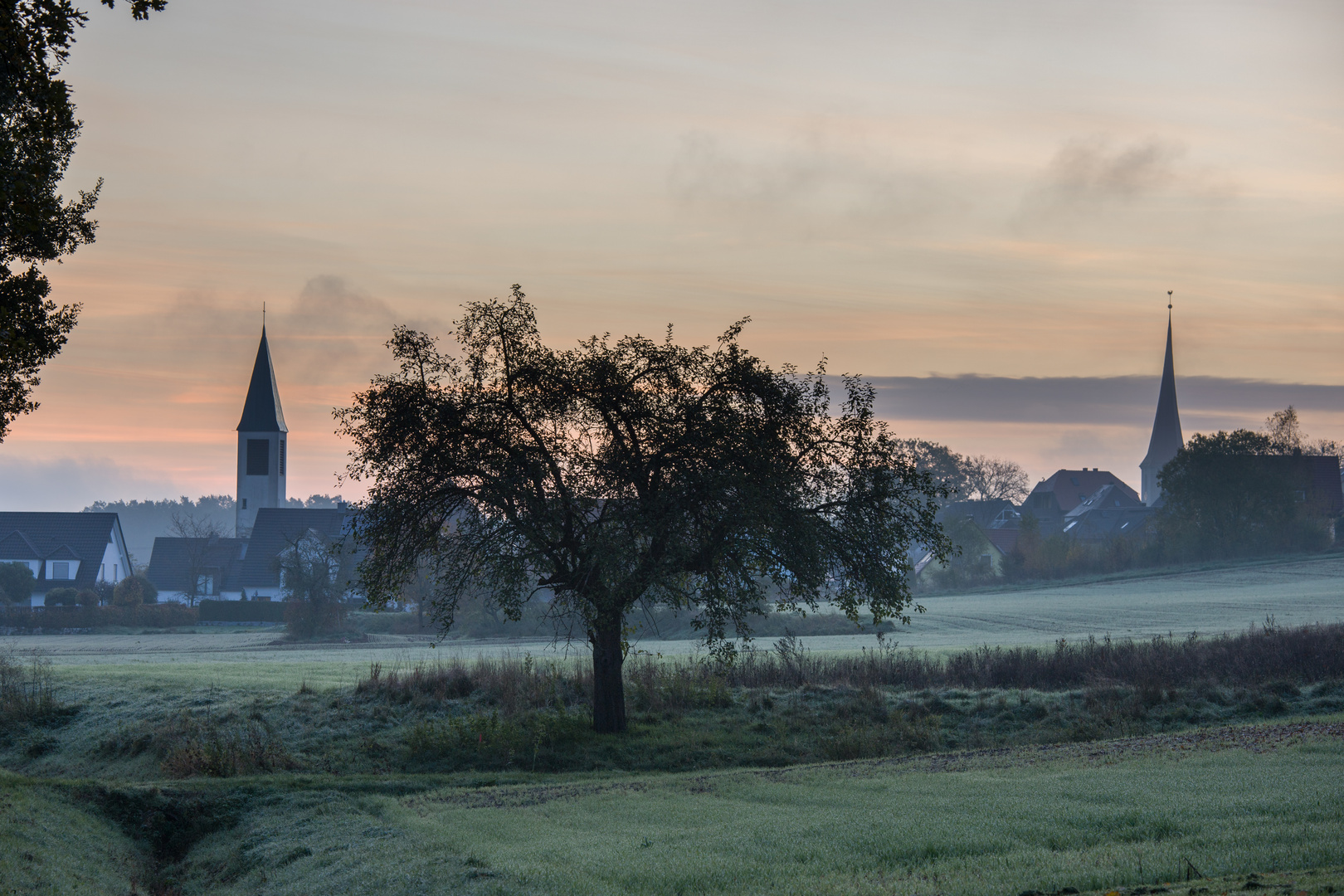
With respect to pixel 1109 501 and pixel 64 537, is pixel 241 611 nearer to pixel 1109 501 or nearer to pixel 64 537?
pixel 64 537

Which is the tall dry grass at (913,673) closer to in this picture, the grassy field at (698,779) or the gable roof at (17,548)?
the grassy field at (698,779)

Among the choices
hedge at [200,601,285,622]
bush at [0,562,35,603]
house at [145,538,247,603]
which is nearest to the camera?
hedge at [200,601,285,622]

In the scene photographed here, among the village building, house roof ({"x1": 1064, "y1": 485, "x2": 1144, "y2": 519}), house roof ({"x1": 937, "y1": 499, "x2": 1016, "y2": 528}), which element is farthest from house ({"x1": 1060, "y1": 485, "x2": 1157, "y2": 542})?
the village building

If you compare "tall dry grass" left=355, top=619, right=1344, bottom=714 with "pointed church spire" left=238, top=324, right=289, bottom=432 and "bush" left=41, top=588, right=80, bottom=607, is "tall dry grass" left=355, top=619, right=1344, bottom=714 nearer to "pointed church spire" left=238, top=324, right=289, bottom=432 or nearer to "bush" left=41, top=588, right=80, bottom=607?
"bush" left=41, top=588, right=80, bottom=607

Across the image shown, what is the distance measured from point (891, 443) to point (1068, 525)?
129 metres

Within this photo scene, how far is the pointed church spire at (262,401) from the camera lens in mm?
129875

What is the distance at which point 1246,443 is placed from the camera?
299ft

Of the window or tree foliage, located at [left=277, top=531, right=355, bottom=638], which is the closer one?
tree foliage, located at [left=277, top=531, right=355, bottom=638]

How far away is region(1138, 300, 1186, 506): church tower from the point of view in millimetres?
159750

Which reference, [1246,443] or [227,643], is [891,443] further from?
[1246,443]

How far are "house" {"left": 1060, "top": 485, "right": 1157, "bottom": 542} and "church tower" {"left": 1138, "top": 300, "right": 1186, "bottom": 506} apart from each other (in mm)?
11054

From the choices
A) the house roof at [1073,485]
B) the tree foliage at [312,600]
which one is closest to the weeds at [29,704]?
the tree foliage at [312,600]

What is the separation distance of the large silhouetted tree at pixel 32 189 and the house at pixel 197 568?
3428 inches

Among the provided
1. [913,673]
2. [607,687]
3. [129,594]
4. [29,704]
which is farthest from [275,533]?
[607,687]
